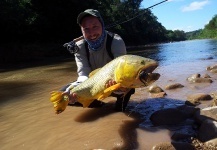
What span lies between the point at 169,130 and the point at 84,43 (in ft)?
6.29

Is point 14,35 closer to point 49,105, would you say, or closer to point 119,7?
point 49,105

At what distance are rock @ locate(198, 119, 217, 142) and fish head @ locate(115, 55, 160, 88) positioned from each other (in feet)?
3.07

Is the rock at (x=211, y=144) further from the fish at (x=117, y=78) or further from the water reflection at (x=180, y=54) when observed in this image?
the water reflection at (x=180, y=54)

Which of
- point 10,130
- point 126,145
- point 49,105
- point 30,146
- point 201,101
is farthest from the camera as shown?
point 49,105

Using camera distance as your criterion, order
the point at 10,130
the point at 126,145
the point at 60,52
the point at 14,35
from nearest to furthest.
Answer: the point at 126,145, the point at 10,130, the point at 14,35, the point at 60,52

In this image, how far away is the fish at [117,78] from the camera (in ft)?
9.90

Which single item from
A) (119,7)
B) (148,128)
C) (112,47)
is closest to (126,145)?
(148,128)

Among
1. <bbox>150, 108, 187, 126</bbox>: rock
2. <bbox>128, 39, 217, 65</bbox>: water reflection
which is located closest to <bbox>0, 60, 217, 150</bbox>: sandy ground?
<bbox>150, 108, 187, 126</bbox>: rock

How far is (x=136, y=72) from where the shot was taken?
120 inches

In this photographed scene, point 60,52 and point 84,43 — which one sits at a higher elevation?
point 84,43

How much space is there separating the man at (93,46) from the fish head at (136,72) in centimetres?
108

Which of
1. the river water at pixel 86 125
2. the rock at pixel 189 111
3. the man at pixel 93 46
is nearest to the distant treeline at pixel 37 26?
the river water at pixel 86 125

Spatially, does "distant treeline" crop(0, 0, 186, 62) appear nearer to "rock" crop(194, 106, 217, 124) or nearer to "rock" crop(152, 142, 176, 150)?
"rock" crop(194, 106, 217, 124)

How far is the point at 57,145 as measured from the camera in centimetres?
364
